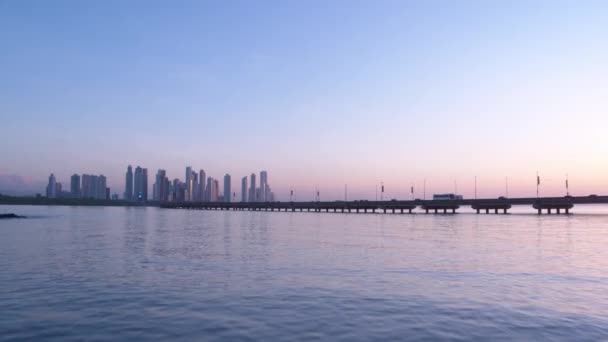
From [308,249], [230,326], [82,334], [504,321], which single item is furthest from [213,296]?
[308,249]

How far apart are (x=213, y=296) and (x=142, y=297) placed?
3.03 meters

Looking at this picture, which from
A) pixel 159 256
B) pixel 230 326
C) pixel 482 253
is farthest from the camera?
pixel 482 253

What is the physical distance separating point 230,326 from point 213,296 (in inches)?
196

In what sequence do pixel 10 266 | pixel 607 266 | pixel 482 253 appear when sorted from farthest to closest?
1. pixel 482 253
2. pixel 607 266
3. pixel 10 266

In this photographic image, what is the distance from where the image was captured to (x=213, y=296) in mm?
18641

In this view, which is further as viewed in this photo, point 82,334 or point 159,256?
point 159,256

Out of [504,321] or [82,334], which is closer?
[82,334]

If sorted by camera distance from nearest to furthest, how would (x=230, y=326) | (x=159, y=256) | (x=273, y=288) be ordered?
(x=230, y=326) → (x=273, y=288) → (x=159, y=256)

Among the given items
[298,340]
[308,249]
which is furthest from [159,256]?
[298,340]

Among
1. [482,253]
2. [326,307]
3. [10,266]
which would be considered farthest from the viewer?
[482,253]

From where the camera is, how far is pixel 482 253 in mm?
35906

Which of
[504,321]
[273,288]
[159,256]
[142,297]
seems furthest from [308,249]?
[504,321]

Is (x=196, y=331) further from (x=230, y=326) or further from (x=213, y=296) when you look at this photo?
(x=213, y=296)

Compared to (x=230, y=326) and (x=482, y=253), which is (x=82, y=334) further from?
(x=482, y=253)
